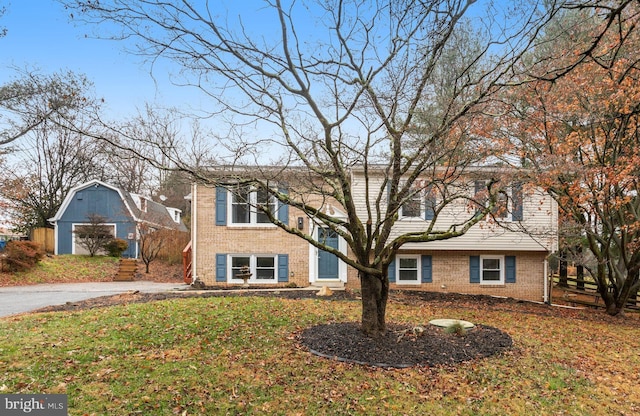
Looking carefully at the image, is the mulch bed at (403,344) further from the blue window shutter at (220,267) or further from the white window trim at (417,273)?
the blue window shutter at (220,267)

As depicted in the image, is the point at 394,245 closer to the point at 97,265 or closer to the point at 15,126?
the point at 15,126

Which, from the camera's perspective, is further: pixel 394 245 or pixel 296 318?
pixel 296 318

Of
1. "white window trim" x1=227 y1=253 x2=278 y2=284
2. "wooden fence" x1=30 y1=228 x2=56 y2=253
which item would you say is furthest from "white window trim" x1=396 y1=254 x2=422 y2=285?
"wooden fence" x1=30 y1=228 x2=56 y2=253

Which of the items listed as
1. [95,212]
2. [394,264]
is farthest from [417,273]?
[95,212]

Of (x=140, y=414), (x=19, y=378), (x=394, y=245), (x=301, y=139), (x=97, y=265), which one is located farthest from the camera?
(x=97, y=265)

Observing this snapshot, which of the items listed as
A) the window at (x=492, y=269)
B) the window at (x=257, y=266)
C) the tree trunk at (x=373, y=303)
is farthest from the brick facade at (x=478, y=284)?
the tree trunk at (x=373, y=303)

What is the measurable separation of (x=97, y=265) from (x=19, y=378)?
1691cm

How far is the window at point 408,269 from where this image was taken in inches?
579

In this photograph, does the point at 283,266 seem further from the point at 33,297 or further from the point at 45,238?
the point at 45,238

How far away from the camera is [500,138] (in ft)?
35.3

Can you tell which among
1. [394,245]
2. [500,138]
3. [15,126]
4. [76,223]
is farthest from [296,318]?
[76,223]

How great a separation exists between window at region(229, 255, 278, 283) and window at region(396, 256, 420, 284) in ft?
14.5

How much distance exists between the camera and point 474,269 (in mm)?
14734

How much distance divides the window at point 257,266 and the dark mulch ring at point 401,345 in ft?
23.9
